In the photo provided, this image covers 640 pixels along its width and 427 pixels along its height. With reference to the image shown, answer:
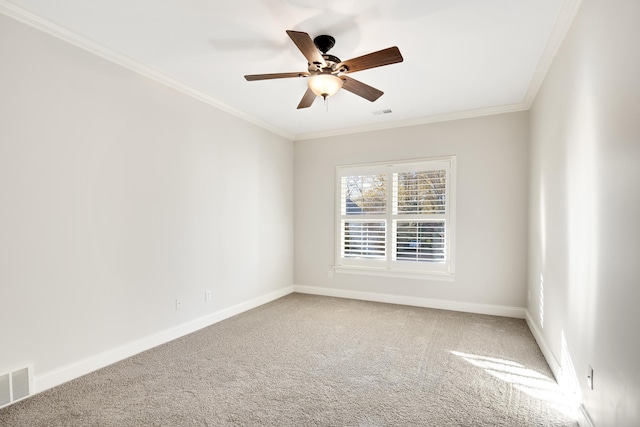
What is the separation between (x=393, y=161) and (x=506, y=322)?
2545mm

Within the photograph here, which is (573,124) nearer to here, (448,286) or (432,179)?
(432,179)

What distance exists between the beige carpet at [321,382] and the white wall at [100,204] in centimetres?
43

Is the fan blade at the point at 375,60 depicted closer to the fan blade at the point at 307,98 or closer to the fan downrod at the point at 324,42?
the fan downrod at the point at 324,42

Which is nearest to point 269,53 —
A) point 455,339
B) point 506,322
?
point 455,339

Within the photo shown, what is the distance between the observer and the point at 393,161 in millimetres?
4930

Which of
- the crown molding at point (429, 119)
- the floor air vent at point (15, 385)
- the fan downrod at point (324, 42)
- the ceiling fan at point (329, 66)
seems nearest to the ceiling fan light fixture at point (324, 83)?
the ceiling fan at point (329, 66)

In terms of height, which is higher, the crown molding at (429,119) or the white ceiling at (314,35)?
the white ceiling at (314,35)

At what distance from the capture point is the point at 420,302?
4.77 m

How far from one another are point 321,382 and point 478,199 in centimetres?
315

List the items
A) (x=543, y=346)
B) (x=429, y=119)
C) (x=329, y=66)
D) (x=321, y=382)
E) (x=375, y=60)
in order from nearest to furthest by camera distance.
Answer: (x=375, y=60), (x=321, y=382), (x=329, y=66), (x=543, y=346), (x=429, y=119)

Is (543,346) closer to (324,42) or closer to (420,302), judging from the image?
(420,302)

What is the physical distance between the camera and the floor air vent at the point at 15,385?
224 centimetres

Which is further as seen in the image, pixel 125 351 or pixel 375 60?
pixel 125 351

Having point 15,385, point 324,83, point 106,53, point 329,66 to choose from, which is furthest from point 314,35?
point 15,385
